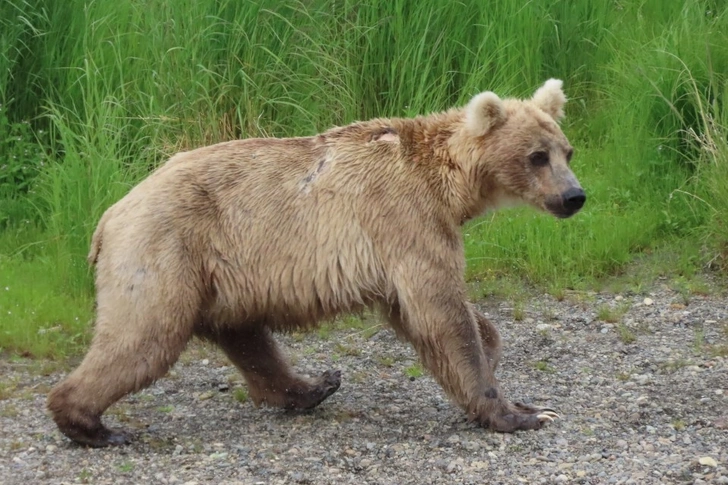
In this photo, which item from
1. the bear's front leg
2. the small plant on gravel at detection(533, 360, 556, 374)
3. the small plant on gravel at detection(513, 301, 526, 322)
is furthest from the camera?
the small plant on gravel at detection(513, 301, 526, 322)

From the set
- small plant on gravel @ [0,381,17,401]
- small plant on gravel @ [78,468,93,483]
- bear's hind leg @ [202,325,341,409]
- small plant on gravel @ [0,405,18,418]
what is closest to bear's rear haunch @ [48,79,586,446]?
bear's hind leg @ [202,325,341,409]

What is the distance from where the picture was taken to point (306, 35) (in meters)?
8.02

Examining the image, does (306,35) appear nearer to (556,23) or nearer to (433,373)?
(556,23)

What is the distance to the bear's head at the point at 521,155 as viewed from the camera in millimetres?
5020

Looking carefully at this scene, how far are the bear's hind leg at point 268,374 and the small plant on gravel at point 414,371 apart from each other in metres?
0.59

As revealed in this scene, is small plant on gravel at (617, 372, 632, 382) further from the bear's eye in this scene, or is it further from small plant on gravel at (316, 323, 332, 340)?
small plant on gravel at (316, 323, 332, 340)

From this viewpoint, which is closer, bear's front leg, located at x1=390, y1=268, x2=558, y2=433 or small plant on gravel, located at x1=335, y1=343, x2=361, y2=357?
bear's front leg, located at x1=390, y1=268, x2=558, y2=433

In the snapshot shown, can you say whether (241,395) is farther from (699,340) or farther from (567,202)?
(699,340)

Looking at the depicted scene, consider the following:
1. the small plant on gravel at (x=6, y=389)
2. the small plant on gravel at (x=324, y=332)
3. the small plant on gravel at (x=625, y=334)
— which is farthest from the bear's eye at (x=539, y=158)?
the small plant on gravel at (x=6, y=389)

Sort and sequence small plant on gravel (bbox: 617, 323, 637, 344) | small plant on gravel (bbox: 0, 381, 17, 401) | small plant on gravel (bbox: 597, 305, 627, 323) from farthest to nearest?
small plant on gravel (bbox: 597, 305, 627, 323), small plant on gravel (bbox: 617, 323, 637, 344), small plant on gravel (bbox: 0, 381, 17, 401)

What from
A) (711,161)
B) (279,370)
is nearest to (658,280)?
(711,161)

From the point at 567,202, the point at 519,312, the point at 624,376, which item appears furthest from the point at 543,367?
the point at 567,202

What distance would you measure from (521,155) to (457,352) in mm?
936

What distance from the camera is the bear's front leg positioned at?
489cm
